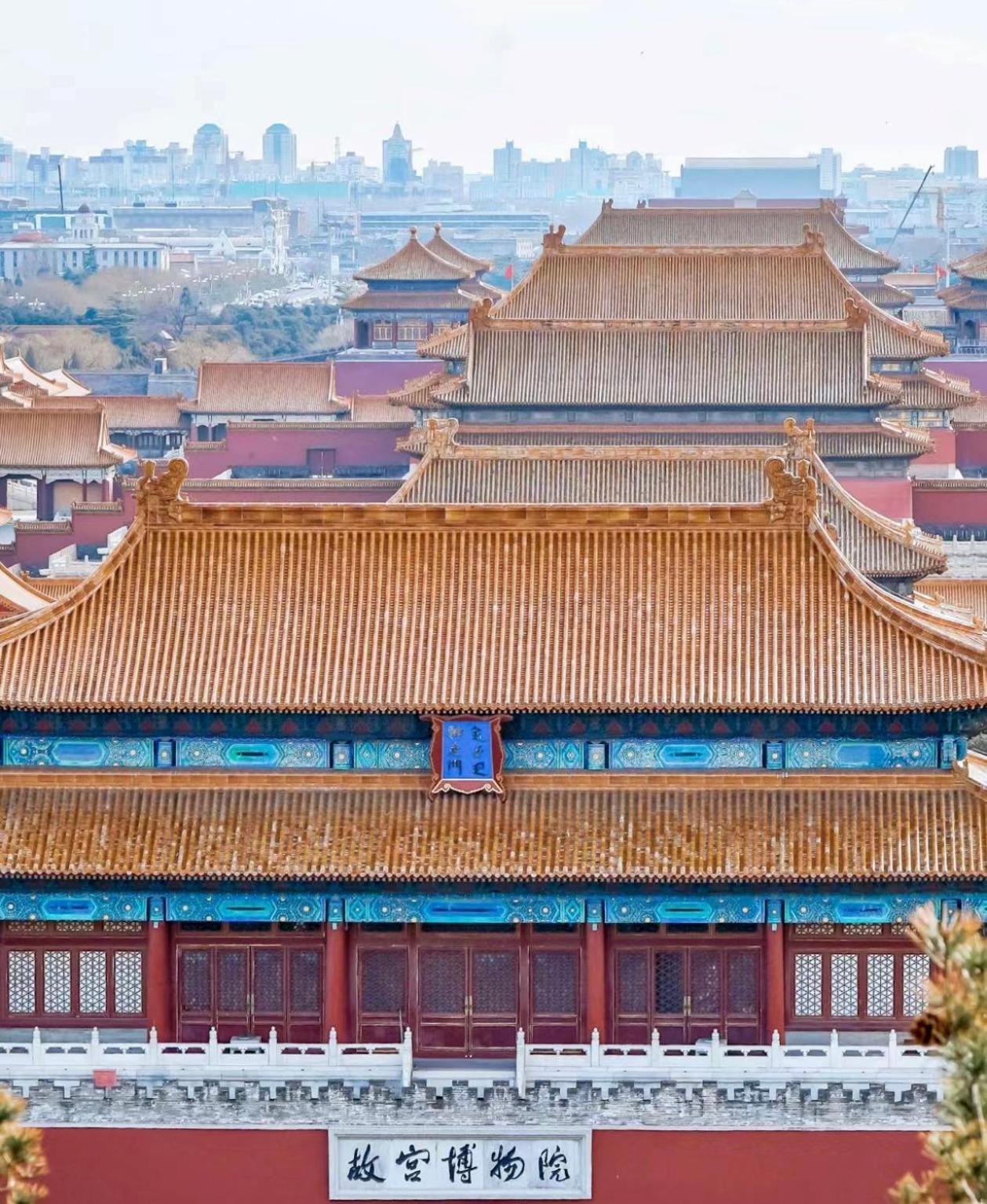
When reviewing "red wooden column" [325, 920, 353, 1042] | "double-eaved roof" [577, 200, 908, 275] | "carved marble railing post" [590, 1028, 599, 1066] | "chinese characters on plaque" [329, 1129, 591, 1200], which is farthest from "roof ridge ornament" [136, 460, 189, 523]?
"double-eaved roof" [577, 200, 908, 275]

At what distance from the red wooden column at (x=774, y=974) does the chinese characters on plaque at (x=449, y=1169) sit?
2.42m

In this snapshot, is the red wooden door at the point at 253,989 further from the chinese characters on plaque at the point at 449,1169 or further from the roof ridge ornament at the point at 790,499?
the roof ridge ornament at the point at 790,499

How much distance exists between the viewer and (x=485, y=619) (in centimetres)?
2878

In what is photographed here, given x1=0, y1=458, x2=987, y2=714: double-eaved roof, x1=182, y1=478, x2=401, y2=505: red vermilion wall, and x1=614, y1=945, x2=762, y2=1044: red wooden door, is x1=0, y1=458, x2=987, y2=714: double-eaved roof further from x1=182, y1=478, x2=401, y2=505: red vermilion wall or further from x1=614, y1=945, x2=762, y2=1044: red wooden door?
x1=182, y1=478, x2=401, y2=505: red vermilion wall

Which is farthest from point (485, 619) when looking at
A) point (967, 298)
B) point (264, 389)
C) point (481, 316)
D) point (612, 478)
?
point (967, 298)

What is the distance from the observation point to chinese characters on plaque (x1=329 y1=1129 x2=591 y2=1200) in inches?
1091

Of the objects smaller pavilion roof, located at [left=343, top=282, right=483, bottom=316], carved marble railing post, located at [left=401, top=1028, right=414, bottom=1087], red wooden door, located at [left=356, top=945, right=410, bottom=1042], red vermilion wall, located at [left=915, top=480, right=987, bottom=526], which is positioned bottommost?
carved marble railing post, located at [left=401, top=1028, right=414, bottom=1087]

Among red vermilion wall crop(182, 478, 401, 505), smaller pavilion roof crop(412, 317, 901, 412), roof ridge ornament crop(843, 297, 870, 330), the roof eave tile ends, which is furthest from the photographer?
red vermilion wall crop(182, 478, 401, 505)

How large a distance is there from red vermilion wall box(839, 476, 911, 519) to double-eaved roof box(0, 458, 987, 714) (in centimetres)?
2456

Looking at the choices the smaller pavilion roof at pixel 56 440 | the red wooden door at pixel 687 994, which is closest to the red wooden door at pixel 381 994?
the red wooden door at pixel 687 994

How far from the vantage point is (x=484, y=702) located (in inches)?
1102

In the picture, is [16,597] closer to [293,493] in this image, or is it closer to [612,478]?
[612,478]

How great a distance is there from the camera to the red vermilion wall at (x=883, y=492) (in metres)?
54.3

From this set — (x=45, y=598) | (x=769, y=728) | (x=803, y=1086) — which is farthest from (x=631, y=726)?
(x=45, y=598)
